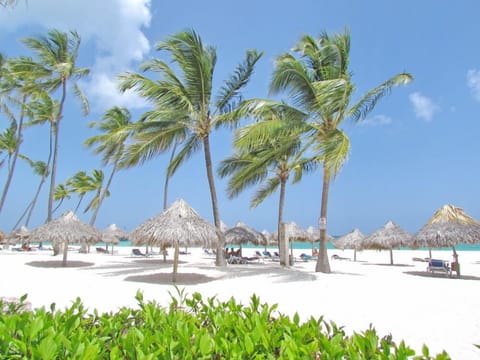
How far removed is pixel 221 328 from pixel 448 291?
7.97 meters

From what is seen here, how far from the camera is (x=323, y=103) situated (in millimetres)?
9438

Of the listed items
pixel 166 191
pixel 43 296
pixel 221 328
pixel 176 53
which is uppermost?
pixel 176 53

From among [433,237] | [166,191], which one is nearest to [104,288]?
[433,237]

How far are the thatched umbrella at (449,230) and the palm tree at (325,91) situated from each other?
4.19 meters

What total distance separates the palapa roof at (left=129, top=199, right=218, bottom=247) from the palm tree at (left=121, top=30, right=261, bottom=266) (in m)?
1.23

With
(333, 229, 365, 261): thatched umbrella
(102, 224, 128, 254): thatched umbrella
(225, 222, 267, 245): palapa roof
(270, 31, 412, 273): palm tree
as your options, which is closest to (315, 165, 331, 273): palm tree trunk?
(270, 31, 412, 273): palm tree

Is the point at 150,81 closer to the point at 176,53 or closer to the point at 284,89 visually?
the point at 176,53

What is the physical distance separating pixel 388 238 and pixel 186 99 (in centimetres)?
1257

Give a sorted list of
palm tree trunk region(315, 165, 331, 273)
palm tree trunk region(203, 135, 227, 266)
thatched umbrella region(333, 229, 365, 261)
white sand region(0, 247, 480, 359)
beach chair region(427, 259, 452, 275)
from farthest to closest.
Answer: thatched umbrella region(333, 229, 365, 261) → palm tree trunk region(203, 135, 227, 266) → beach chair region(427, 259, 452, 275) → palm tree trunk region(315, 165, 331, 273) → white sand region(0, 247, 480, 359)

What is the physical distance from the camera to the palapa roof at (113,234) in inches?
915

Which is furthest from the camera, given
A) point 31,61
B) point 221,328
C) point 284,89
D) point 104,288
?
point 31,61

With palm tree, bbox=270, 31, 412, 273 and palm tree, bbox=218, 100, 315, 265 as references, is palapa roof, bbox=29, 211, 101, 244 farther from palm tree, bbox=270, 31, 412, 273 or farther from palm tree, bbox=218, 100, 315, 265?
palm tree, bbox=270, 31, 412, 273

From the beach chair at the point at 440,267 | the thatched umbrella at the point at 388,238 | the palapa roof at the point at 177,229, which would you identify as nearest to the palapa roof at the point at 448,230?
the beach chair at the point at 440,267

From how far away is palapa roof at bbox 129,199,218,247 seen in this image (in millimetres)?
8875
